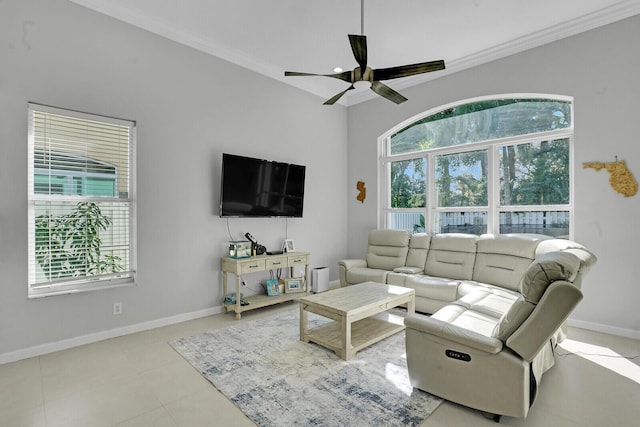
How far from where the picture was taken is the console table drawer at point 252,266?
3893 mm

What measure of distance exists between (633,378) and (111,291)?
4667mm

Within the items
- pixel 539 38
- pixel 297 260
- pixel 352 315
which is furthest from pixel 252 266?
pixel 539 38

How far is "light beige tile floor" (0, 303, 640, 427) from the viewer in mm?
2010

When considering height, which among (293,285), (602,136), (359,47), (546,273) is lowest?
(293,285)

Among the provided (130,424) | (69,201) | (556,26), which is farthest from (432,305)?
(69,201)

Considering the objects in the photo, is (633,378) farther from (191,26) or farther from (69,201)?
(191,26)

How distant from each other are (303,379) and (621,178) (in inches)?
149

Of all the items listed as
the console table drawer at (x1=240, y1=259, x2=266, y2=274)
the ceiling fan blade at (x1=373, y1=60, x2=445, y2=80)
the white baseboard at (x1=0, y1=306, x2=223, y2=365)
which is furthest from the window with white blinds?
the ceiling fan blade at (x1=373, y1=60, x2=445, y2=80)

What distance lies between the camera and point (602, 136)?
3.50 meters

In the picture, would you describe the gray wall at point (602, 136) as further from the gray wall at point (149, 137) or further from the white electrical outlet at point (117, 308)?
the white electrical outlet at point (117, 308)

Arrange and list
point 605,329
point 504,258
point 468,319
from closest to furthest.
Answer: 1. point 468,319
2. point 605,329
3. point 504,258

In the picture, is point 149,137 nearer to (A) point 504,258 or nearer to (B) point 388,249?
(B) point 388,249

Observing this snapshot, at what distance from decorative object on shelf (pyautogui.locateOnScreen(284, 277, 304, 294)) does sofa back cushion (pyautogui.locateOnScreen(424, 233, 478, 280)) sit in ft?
5.83

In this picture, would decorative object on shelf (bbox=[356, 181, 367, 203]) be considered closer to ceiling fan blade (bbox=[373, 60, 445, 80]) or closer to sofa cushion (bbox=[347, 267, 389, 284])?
sofa cushion (bbox=[347, 267, 389, 284])
